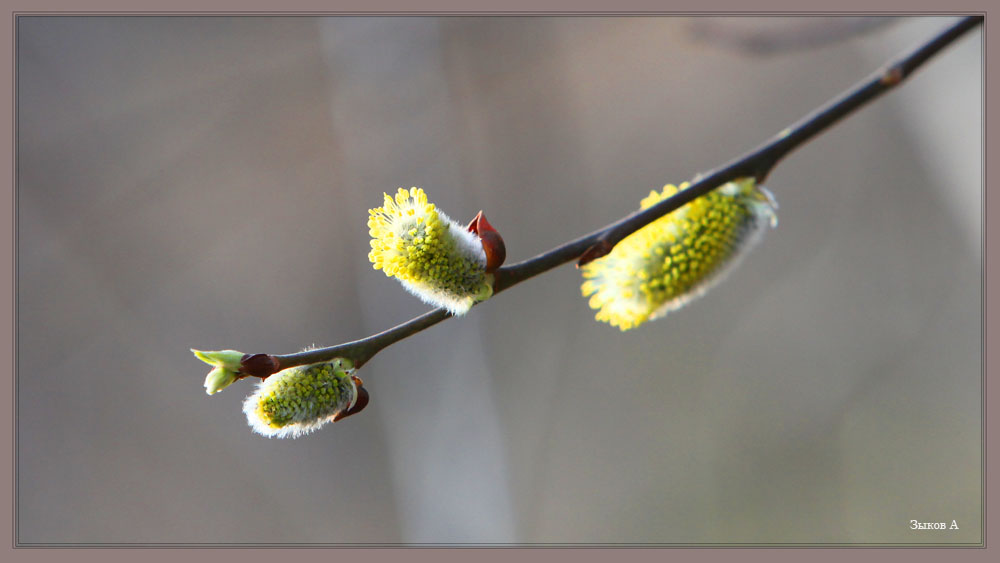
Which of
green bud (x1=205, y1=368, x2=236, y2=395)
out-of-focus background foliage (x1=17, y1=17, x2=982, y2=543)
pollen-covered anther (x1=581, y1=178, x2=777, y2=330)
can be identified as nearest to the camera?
green bud (x1=205, y1=368, x2=236, y2=395)

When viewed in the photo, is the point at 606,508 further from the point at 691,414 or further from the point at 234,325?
the point at 234,325

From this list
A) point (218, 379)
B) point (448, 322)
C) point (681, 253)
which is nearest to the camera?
point (218, 379)

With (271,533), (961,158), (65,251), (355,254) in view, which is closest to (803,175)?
(961,158)

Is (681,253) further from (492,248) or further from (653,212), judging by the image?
(492,248)

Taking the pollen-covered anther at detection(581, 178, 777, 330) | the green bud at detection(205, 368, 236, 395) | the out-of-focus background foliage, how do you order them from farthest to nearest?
the out-of-focus background foliage → the pollen-covered anther at detection(581, 178, 777, 330) → the green bud at detection(205, 368, 236, 395)

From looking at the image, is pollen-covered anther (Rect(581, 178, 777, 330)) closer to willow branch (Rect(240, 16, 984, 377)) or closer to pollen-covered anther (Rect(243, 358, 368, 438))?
willow branch (Rect(240, 16, 984, 377))

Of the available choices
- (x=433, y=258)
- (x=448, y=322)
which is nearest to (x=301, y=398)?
(x=433, y=258)

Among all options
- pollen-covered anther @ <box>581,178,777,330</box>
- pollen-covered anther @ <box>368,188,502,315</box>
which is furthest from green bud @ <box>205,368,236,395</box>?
pollen-covered anther @ <box>581,178,777,330</box>
